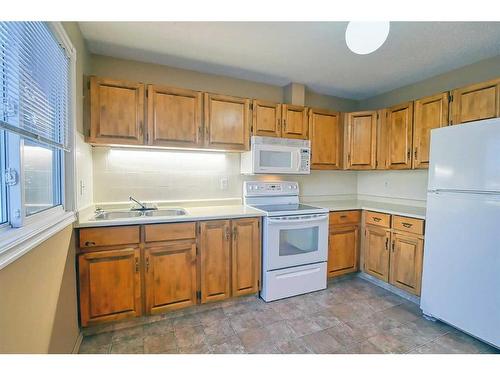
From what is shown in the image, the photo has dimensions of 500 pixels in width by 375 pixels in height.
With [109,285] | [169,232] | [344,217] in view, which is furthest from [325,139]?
[109,285]

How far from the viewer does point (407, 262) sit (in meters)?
2.46

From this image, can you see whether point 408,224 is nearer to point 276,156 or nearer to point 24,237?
point 276,156

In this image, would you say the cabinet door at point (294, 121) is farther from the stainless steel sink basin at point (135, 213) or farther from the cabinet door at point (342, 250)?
the stainless steel sink basin at point (135, 213)

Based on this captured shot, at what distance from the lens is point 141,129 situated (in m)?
2.21

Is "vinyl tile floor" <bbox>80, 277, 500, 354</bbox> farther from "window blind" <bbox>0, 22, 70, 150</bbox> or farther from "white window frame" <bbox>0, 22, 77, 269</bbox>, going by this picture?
"window blind" <bbox>0, 22, 70, 150</bbox>

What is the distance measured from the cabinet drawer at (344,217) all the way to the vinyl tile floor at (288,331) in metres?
0.85

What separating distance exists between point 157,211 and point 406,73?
122 inches

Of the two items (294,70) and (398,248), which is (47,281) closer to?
(294,70)

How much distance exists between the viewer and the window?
936mm

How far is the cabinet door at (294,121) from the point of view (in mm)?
2811

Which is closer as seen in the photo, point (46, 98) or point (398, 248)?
point (46, 98)
